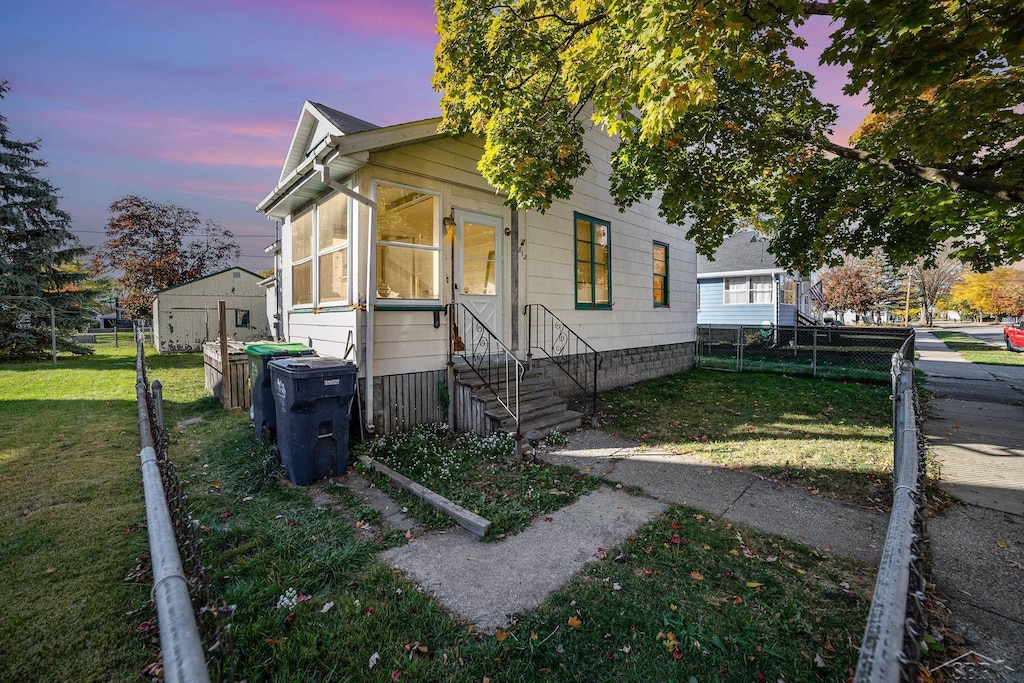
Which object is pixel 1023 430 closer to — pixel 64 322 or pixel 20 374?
pixel 20 374

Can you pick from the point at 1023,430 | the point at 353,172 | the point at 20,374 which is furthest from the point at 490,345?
the point at 20,374

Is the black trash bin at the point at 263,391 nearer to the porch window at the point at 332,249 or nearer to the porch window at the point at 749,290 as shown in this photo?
the porch window at the point at 332,249

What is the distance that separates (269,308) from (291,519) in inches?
752

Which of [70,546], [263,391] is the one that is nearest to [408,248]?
[263,391]

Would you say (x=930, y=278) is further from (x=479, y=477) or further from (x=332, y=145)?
(x=332, y=145)

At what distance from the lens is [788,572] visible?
118 inches

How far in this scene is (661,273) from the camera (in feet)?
38.9

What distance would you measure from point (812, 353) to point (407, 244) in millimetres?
13844

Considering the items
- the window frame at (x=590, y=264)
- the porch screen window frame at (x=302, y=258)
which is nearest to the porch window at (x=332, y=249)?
the porch screen window frame at (x=302, y=258)

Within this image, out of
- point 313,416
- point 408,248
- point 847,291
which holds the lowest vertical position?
point 313,416

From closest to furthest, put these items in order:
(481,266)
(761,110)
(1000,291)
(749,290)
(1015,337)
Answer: (481,266)
(761,110)
(1015,337)
(749,290)
(1000,291)

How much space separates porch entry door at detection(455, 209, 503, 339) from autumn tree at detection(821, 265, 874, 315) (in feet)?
122

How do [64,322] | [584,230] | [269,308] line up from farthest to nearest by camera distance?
[269,308]
[64,322]
[584,230]

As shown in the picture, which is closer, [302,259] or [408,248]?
[408,248]
